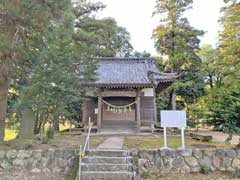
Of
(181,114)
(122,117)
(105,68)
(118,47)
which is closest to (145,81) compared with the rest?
(122,117)

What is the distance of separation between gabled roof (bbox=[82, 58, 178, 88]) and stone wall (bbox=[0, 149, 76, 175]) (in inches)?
184

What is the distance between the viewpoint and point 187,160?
19.1 feet

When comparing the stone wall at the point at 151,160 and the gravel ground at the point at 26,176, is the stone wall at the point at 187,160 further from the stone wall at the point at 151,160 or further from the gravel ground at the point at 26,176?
the gravel ground at the point at 26,176

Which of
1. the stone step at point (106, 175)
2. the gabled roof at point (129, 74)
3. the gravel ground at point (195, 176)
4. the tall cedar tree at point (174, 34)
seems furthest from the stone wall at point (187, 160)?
the tall cedar tree at point (174, 34)

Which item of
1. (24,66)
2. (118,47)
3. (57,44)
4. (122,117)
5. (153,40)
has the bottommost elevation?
(122,117)

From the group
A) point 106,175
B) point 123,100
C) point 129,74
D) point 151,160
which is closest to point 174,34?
point 129,74

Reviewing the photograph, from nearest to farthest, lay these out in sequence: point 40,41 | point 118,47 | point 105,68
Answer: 1. point 40,41
2. point 105,68
3. point 118,47

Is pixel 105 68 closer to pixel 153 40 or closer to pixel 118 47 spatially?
pixel 153 40

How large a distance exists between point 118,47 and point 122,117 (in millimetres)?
12397

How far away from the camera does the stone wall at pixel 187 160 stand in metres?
5.76

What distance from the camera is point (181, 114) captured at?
6.11 metres

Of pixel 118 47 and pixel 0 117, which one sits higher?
pixel 118 47

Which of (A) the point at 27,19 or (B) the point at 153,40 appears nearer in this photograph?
(A) the point at 27,19

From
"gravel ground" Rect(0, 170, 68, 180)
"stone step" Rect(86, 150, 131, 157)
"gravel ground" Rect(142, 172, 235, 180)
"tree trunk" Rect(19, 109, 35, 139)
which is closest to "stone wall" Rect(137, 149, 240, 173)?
"gravel ground" Rect(142, 172, 235, 180)
